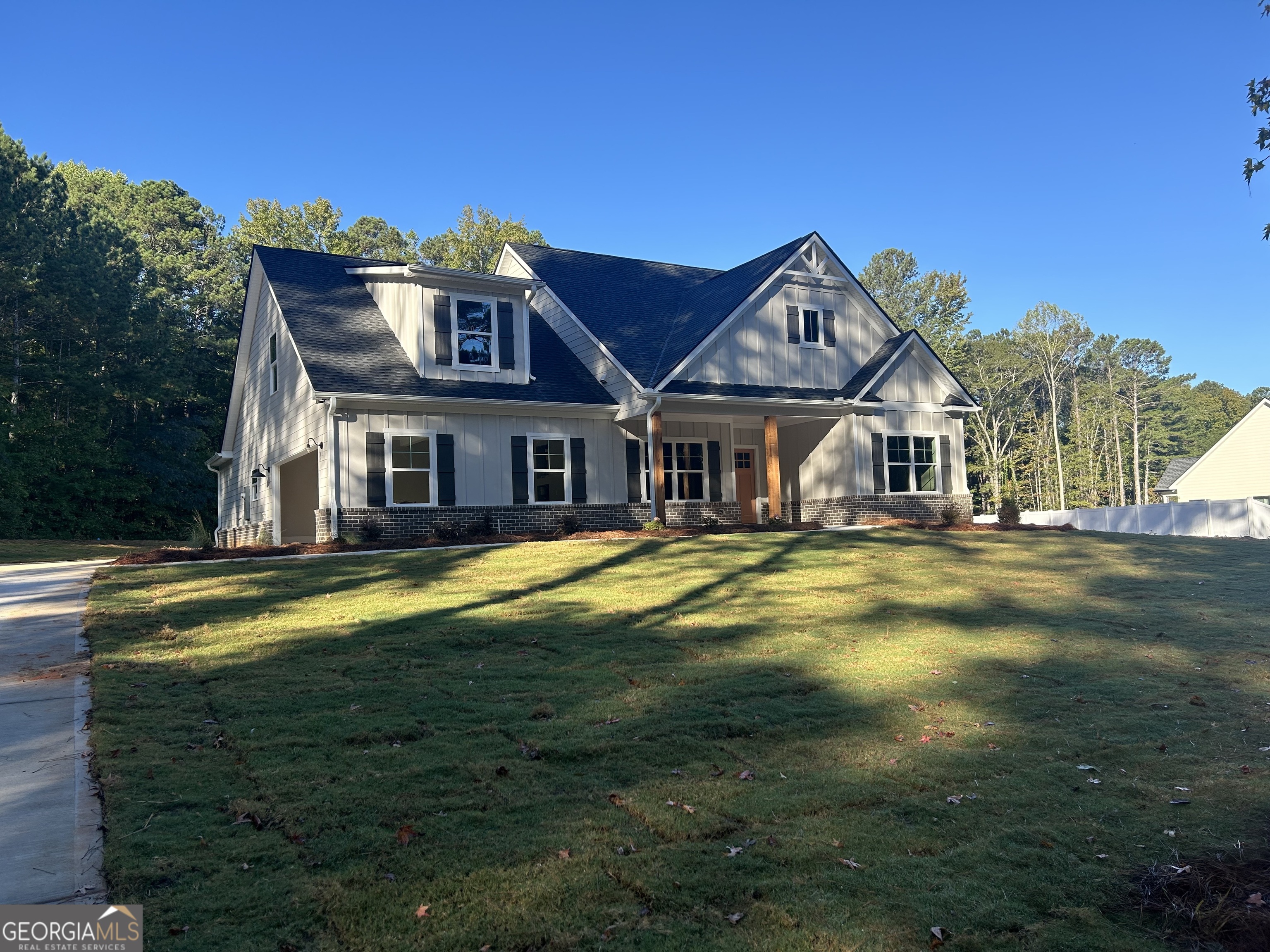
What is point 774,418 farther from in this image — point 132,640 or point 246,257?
point 246,257

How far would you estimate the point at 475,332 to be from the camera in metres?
20.1

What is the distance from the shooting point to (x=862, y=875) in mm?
4141

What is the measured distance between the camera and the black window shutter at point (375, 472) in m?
18.2

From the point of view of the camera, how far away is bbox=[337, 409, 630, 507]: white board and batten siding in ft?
59.6

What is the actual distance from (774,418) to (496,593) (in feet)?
36.9

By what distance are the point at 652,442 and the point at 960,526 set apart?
763cm

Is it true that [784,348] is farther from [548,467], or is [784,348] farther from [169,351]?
[169,351]

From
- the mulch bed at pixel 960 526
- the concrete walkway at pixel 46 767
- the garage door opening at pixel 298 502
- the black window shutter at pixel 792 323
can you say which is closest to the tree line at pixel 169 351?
the garage door opening at pixel 298 502

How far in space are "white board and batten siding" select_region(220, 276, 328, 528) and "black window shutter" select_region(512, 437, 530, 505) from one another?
3937mm

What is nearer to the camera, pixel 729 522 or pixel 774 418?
pixel 774 418

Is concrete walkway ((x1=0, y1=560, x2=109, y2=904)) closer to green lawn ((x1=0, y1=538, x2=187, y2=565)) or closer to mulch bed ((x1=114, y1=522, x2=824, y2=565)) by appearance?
mulch bed ((x1=114, y1=522, x2=824, y2=565))

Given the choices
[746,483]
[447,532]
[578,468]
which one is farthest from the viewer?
[746,483]

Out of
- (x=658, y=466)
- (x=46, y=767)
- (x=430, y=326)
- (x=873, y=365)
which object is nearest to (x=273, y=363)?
(x=430, y=326)

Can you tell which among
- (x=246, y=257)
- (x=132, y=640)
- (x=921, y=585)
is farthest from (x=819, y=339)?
(x=246, y=257)
